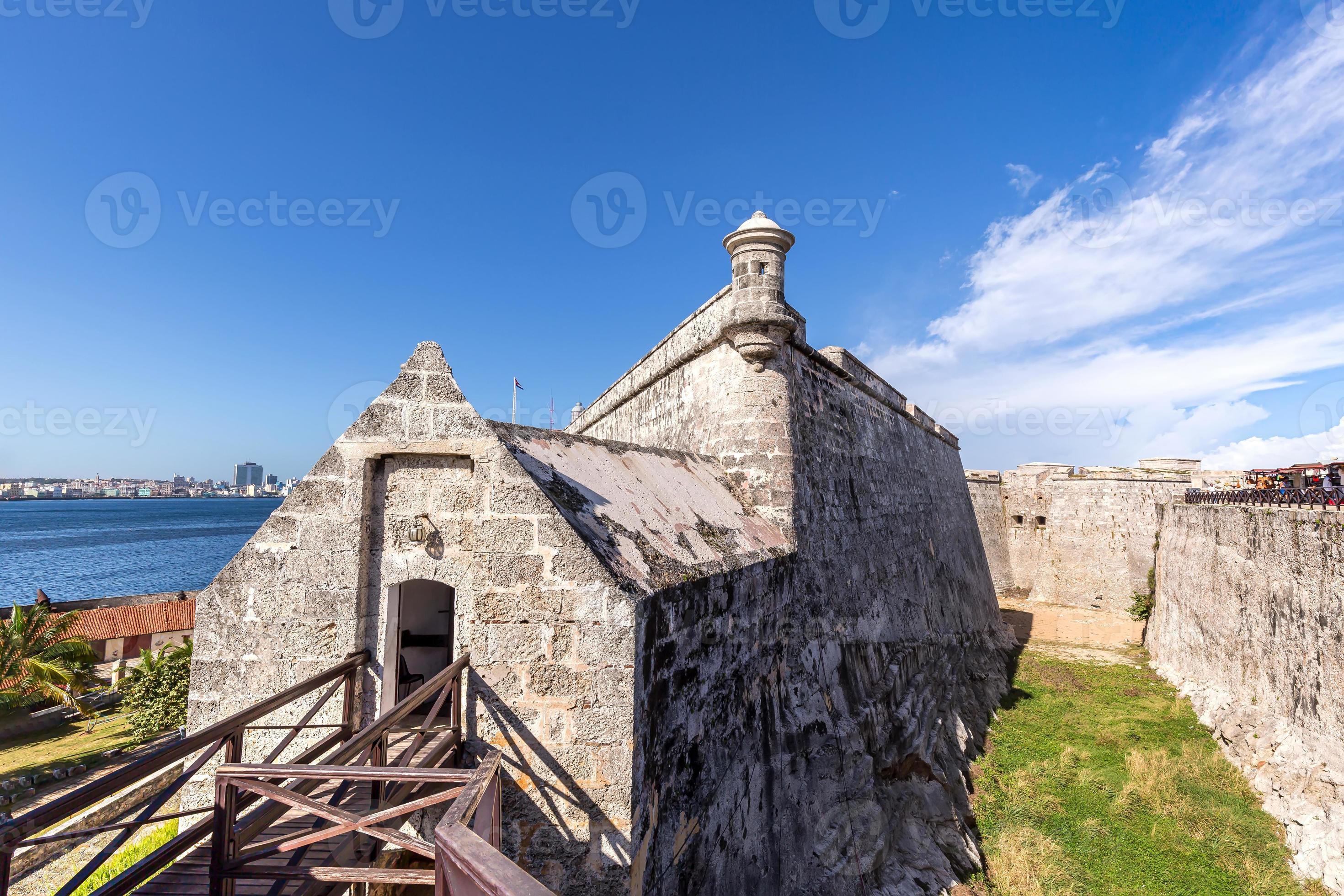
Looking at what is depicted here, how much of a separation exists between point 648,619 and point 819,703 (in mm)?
4483

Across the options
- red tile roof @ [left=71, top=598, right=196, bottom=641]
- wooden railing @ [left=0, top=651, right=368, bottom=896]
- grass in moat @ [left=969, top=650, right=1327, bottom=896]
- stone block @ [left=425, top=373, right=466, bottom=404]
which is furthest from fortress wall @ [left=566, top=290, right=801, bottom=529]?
red tile roof @ [left=71, top=598, right=196, bottom=641]

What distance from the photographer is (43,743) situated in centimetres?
1881

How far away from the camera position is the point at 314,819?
13.5ft

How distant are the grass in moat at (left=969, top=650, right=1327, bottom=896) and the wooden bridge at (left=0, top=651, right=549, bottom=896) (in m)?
8.88

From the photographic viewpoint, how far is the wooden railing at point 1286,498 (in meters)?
11.4

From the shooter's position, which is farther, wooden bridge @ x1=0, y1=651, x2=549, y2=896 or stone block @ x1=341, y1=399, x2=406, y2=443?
stone block @ x1=341, y1=399, x2=406, y2=443

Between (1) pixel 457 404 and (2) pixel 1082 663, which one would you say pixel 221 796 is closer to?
(1) pixel 457 404

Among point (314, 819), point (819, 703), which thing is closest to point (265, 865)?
point (314, 819)

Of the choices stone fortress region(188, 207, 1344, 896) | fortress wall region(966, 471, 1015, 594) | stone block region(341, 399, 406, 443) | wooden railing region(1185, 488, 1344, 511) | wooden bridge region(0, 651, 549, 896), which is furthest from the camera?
fortress wall region(966, 471, 1015, 594)

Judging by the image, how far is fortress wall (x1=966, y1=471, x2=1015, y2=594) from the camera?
1156 inches

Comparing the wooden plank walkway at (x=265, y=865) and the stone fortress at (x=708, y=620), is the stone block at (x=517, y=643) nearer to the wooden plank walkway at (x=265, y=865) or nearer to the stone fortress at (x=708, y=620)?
the stone fortress at (x=708, y=620)

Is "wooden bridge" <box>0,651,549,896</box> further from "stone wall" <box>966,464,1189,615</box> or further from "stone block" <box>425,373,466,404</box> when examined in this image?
"stone wall" <box>966,464,1189,615</box>

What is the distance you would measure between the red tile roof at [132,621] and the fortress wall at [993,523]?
36560 millimetres

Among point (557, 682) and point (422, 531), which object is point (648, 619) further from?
point (422, 531)
